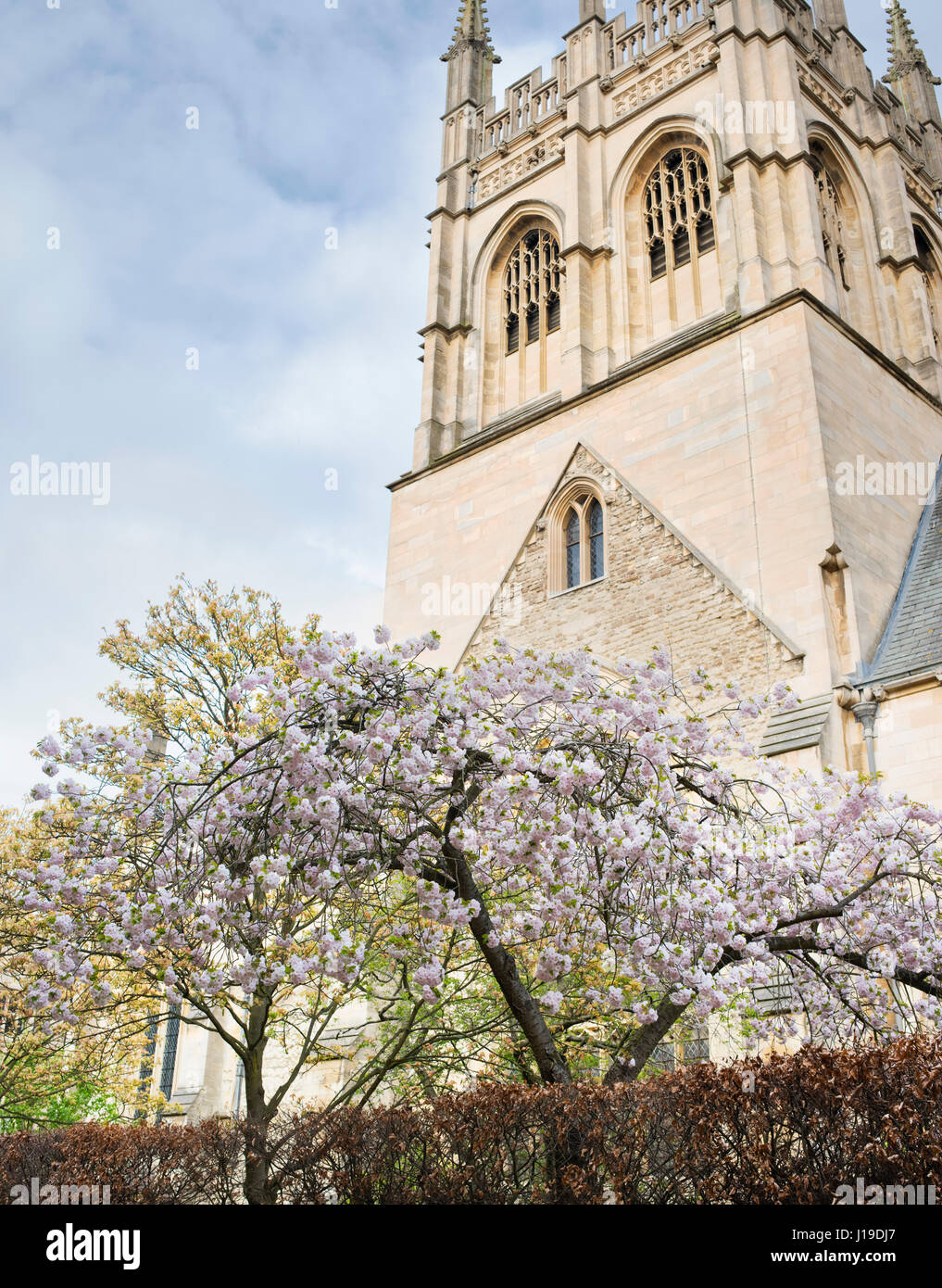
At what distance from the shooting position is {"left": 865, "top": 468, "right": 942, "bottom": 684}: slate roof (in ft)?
42.6

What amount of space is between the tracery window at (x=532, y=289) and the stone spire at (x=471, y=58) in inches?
243

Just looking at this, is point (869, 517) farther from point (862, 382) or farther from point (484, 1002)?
point (484, 1002)

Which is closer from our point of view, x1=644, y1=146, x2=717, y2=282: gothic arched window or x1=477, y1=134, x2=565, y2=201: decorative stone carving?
x1=644, y1=146, x2=717, y2=282: gothic arched window

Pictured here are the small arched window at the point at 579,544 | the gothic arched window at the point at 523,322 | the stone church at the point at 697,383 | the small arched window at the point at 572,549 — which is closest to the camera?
the stone church at the point at 697,383

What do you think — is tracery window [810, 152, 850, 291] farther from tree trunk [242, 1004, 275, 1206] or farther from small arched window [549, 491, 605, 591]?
tree trunk [242, 1004, 275, 1206]

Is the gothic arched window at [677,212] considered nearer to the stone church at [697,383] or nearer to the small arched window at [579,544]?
the stone church at [697,383]

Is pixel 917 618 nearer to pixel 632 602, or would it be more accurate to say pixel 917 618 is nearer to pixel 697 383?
pixel 632 602

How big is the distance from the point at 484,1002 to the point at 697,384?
405 inches

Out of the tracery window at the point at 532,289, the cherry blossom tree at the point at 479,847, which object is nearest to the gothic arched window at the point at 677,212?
the tracery window at the point at 532,289

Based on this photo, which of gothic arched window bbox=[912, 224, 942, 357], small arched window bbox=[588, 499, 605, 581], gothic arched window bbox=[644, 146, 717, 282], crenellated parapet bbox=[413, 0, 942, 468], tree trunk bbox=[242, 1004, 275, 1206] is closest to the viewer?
tree trunk bbox=[242, 1004, 275, 1206]

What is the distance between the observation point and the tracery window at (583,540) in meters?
17.0

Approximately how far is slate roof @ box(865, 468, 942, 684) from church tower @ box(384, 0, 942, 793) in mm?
64

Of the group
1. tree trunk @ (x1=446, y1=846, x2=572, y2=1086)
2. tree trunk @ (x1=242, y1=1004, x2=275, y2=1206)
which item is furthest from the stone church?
tree trunk @ (x1=446, y1=846, x2=572, y2=1086)
